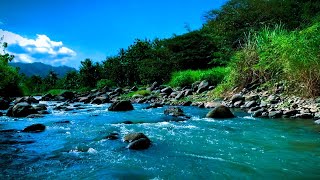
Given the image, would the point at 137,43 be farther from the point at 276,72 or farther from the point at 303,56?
the point at 303,56

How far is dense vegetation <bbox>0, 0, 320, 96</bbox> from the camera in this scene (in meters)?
11.7

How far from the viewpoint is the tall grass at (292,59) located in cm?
1120

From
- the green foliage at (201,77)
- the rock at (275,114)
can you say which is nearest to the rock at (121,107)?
the rock at (275,114)

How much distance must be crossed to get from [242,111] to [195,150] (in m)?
6.47

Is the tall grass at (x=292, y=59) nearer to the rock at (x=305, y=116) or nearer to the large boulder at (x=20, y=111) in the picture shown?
the rock at (x=305, y=116)

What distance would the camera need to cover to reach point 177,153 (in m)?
6.74

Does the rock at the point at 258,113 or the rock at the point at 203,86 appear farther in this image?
the rock at the point at 203,86

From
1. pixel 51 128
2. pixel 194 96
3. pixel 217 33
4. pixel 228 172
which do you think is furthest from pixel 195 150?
pixel 217 33

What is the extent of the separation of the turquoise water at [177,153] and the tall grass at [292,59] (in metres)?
2.44

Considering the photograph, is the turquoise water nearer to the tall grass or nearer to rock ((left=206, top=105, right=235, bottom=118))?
rock ((left=206, top=105, right=235, bottom=118))

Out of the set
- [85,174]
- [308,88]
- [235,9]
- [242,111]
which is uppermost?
[235,9]

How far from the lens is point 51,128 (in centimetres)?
1045

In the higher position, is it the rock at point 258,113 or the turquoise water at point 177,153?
the rock at point 258,113

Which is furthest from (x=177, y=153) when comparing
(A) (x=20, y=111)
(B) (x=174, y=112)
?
(A) (x=20, y=111)
